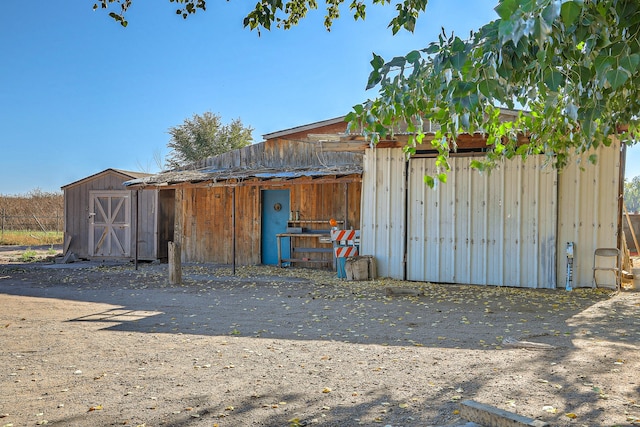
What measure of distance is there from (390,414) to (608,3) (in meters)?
2.76

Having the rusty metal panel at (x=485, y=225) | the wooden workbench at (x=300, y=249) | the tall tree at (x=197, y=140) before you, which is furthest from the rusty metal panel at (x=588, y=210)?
the tall tree at (x=197, y=140)

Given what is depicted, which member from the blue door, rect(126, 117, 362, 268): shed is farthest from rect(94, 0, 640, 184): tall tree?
the blue door

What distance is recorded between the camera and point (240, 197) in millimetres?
15625

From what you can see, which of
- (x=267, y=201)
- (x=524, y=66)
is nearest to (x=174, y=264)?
(x=267, y=201)

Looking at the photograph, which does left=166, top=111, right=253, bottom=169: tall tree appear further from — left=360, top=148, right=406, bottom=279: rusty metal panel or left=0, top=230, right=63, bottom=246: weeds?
left=360, top=148, right=406, bottom=279: rusty metal panel

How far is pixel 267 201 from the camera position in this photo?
1552cm

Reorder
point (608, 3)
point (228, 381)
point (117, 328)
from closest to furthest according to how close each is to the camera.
→ point (608, 3) < point (228, 381) < point (117, 328)

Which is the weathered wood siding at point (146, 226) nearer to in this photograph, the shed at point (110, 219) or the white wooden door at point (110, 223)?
the shed at point (110, 219)

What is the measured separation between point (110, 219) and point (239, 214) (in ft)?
15.3

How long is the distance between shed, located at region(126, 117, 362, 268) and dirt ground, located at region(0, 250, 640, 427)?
4.45m

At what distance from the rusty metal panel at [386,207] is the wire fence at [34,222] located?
22365mm

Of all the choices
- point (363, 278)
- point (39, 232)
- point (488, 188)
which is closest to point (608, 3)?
point (488, 188)

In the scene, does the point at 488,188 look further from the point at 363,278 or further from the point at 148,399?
the point at 148,399

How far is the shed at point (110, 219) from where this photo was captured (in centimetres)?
1681
